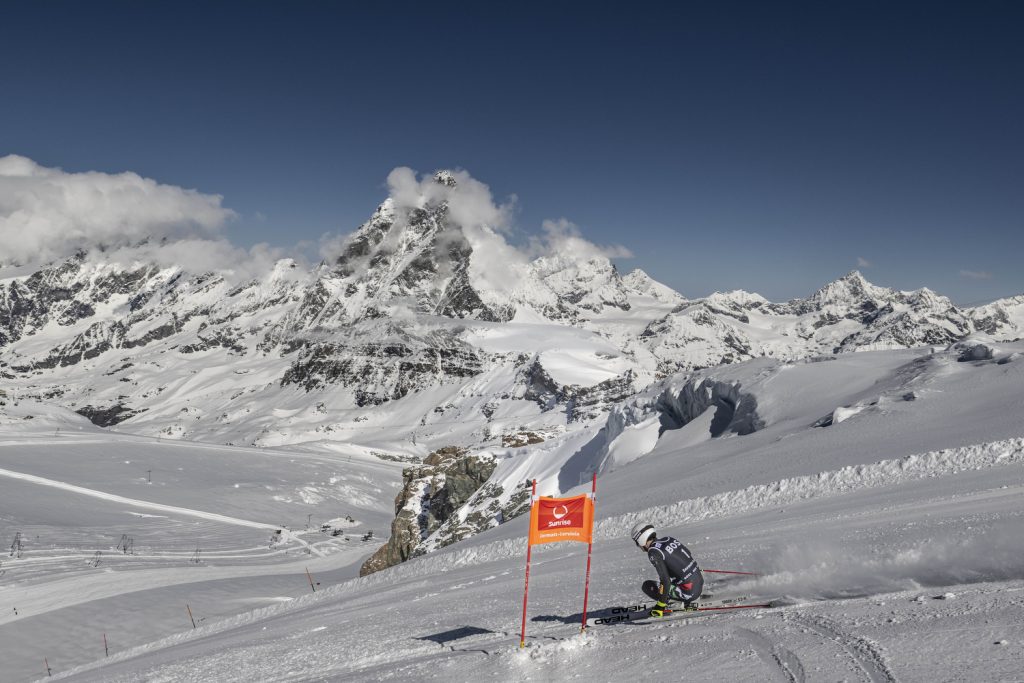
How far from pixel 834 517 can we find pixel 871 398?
11566 mm

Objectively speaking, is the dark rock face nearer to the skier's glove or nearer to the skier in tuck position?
the skier's glove

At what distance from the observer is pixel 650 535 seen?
871 cm

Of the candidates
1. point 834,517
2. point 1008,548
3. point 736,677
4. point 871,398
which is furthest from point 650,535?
point 871,398

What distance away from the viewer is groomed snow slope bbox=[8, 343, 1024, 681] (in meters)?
6.61

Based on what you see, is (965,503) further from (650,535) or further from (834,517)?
(650,535)

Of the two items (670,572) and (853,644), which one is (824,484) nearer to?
(670,572)

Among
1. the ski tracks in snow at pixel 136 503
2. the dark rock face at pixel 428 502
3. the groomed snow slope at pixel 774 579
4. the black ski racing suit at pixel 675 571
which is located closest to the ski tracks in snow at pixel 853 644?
the groomed snow slope at pixel 774 579

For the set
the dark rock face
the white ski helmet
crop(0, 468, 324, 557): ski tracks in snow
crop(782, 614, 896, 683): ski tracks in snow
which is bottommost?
crop(0, 468, 324, 557): ski tracks in snow

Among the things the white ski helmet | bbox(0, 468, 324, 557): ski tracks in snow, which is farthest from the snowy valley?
bbox(0, 468, 324, 557): ski tracks in snow

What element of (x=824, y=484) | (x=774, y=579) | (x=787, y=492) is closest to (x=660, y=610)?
(x=774, y=579)

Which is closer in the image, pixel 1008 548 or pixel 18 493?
pixel 1008 548

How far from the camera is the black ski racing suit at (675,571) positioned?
8555 mm

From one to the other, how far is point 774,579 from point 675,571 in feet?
4.69

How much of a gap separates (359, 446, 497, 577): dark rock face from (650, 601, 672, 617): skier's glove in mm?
29557
